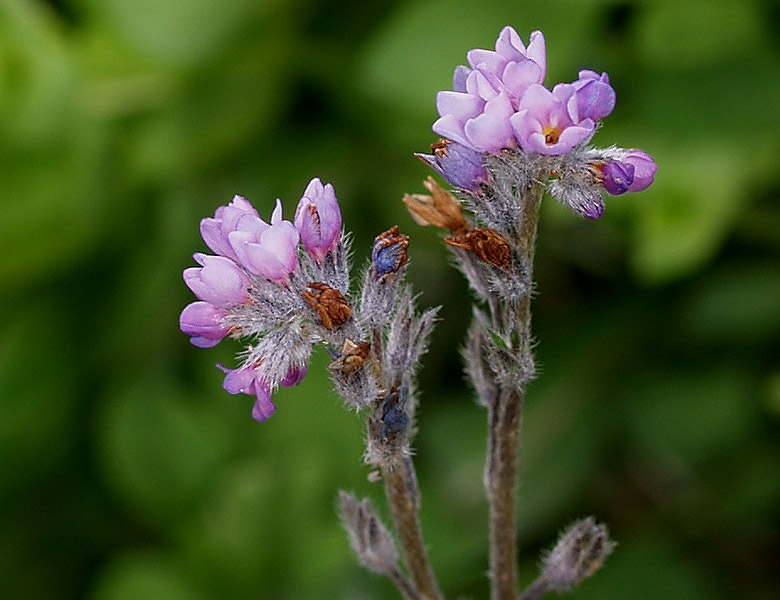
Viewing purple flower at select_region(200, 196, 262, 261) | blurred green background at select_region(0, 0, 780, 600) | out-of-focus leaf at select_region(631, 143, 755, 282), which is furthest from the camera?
blurred green background at select_region(0, 0, 780, 600)

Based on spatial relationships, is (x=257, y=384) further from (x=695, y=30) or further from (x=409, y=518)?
(x=695, y=30)

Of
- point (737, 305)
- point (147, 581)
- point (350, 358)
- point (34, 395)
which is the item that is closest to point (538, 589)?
point (350, 358)

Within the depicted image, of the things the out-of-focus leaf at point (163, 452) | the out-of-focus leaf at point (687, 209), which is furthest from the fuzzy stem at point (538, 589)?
the out-of-focus leaf at point (163, 452)

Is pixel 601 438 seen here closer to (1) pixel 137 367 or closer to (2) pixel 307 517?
(2) pixel 307 517

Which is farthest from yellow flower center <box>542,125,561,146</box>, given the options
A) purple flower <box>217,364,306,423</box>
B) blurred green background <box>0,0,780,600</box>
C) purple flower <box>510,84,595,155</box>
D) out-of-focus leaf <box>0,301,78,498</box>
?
out-of-focus leaf <box>0,301,78,498</box>

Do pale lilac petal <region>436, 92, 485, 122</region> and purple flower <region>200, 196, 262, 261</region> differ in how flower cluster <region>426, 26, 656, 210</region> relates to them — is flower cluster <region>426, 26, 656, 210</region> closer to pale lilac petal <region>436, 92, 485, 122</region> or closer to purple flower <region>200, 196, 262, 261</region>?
pale lilac petal <region>436, 92, 485, 122</region>

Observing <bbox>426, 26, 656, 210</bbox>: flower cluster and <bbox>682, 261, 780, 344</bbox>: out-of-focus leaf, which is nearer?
<bbox>426, 26, 656, 210</bbox>: flower cluster

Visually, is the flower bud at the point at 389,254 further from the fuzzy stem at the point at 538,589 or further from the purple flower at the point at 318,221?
the fuzzy stem at the point at 538,589
